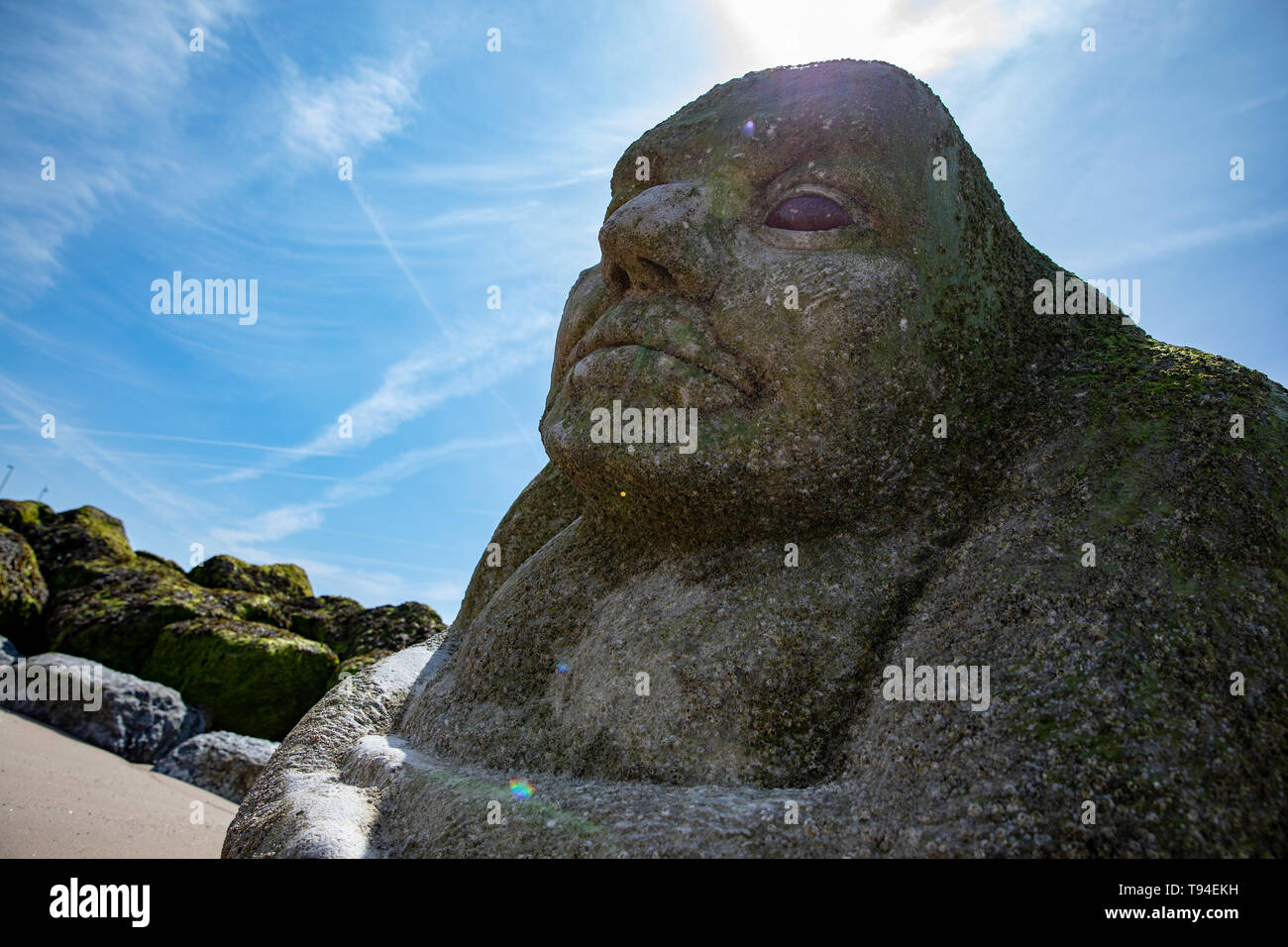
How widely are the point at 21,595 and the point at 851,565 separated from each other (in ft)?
39.7

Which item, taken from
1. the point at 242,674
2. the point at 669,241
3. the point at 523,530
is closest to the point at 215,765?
the point at 242,674

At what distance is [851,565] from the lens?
9.59ft

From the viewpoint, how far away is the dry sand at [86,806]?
4.47 meters

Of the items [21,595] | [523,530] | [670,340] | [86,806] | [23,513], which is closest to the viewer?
[670,340]

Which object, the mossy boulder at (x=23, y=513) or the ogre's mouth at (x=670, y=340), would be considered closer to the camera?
the ogre's mouth at (x=670, y=340)

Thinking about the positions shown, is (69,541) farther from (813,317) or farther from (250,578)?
(813,317)

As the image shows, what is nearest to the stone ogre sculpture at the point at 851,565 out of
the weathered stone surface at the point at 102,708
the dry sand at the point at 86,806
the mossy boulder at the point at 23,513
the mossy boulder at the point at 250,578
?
the dry sand at the point at 86,806

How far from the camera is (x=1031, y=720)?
2.14m

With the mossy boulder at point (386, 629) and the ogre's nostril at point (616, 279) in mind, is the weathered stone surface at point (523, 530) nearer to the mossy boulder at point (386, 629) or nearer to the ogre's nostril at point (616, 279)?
the ogre's nostril at point (616, 279)

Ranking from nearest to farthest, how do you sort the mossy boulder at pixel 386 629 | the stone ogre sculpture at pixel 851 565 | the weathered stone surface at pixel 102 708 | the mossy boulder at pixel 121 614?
the stone ogre sculpture at pixel 851 565, the weathered stone surface at pixel 102 708, the mossy boulder at pixel 121 614, the mossy boulder at pixel 386 629

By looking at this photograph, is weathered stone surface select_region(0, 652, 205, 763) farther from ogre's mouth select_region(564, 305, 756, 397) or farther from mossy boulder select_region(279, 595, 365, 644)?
ogre's mouth select_region(564, 305, 756, 397)

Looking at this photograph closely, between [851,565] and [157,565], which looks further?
[157,565]

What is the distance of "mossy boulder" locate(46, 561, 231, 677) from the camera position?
1095 cm

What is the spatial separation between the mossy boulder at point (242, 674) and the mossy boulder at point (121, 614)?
350mm
